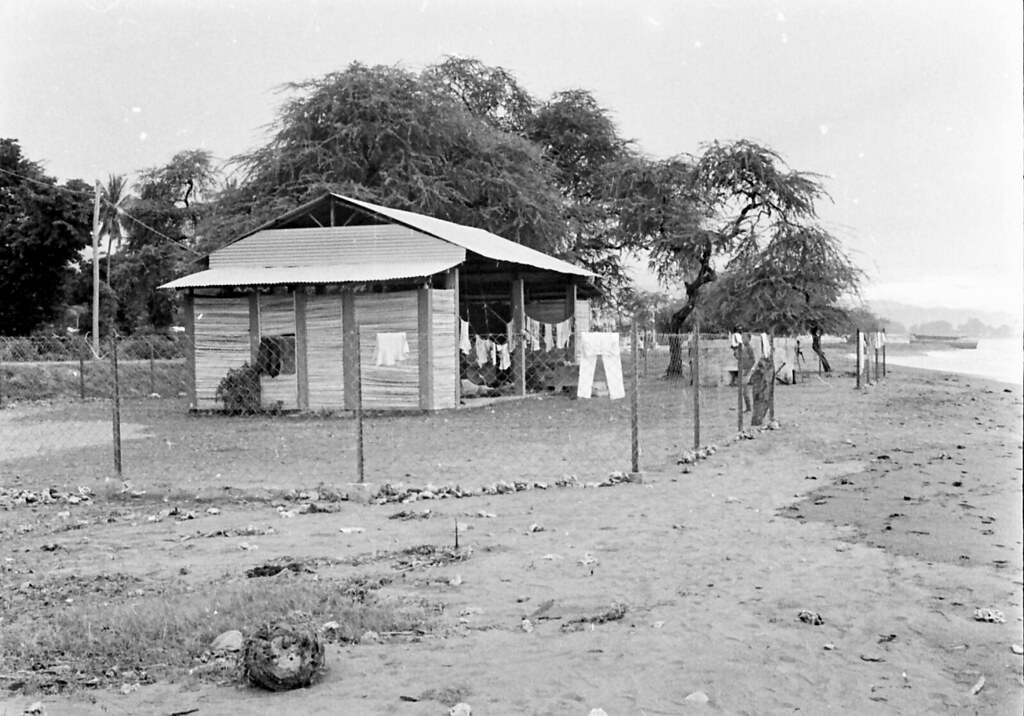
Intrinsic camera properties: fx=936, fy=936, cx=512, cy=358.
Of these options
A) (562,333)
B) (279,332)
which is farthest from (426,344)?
(562,333)

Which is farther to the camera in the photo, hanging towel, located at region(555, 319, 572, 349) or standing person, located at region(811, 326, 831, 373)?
standing person, located at region(811, 326, 831, 373)

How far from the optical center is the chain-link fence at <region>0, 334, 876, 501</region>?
11.7 meters

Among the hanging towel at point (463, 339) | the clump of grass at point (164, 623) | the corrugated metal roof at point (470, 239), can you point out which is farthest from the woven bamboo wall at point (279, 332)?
the clump of grass at point (164, 623)

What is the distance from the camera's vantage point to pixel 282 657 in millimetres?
4281

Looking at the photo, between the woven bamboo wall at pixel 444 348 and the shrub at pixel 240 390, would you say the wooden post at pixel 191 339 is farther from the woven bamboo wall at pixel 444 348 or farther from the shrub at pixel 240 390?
the woven bamboo wall at pixel 444 348

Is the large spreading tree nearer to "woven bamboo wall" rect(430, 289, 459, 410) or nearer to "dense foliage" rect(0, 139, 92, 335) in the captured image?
"woven bamboo wall" rect(430, 289, 459, 410)

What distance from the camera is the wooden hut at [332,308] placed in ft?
67.7

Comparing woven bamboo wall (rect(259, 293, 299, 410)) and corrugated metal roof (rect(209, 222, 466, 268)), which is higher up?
corrugated metal roof (rect(209, 222, 466, 268))

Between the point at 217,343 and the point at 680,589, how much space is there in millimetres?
17717

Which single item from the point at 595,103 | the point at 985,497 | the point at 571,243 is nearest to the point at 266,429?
the point at 985,497

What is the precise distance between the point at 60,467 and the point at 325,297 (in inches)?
359

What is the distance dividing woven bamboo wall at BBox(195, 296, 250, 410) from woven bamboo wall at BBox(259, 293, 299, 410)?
0.61 metres

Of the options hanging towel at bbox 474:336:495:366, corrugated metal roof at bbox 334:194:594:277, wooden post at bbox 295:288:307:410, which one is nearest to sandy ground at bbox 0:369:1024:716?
wooden post at bbox 295:288:307:410

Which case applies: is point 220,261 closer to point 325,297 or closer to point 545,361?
point 325,297
